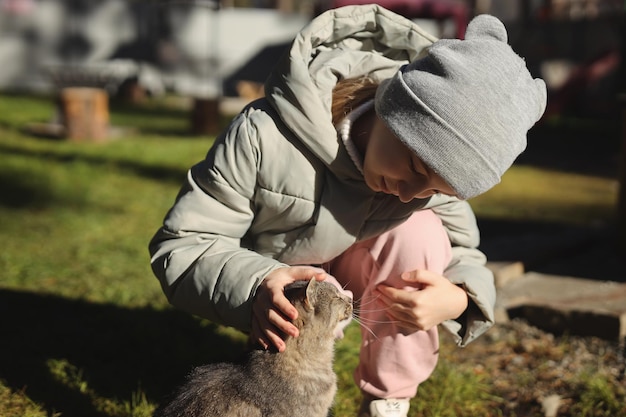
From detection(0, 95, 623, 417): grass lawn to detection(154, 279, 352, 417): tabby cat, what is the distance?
52cm

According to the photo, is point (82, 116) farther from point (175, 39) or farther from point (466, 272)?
point (175, 39)

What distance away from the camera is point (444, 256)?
7.18 feet

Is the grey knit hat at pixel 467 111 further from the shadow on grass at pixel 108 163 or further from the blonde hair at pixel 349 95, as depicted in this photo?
the shadow on grass at pixel 108 163

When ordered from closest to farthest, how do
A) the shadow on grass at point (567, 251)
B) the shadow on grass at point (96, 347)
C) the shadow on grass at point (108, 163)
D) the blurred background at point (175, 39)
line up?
the shadow on grass at point (96, 347)
the shadow on grass at point (567, 251)
the shadow on grass at point (108, 163)
the blurred background at point (175, 39)

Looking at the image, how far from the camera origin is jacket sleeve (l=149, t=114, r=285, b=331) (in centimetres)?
187

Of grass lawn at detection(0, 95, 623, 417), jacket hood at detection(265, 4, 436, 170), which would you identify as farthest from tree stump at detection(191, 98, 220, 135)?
jacket hood at detection(265, 4, 436, 170)

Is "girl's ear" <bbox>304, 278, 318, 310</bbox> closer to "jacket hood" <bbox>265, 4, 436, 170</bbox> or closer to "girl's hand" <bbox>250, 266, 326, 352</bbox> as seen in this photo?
"girl's hand" <bbox>250, 266, 326, 352</bbox>

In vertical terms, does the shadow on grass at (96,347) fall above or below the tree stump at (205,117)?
above

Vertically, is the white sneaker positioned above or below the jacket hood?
below

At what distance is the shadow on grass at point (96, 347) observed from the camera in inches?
94.1

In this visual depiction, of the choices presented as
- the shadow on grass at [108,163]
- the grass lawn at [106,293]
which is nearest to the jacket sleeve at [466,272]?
the grass lawn at [106,293]

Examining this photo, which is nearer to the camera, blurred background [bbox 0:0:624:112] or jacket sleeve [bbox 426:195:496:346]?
jacket sleeve [bbox 426:195:496:346]

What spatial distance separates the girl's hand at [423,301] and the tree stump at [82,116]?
584cm

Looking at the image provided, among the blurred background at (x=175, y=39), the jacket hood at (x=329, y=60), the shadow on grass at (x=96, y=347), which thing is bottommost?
the blurred background at (x=175, y=39)
